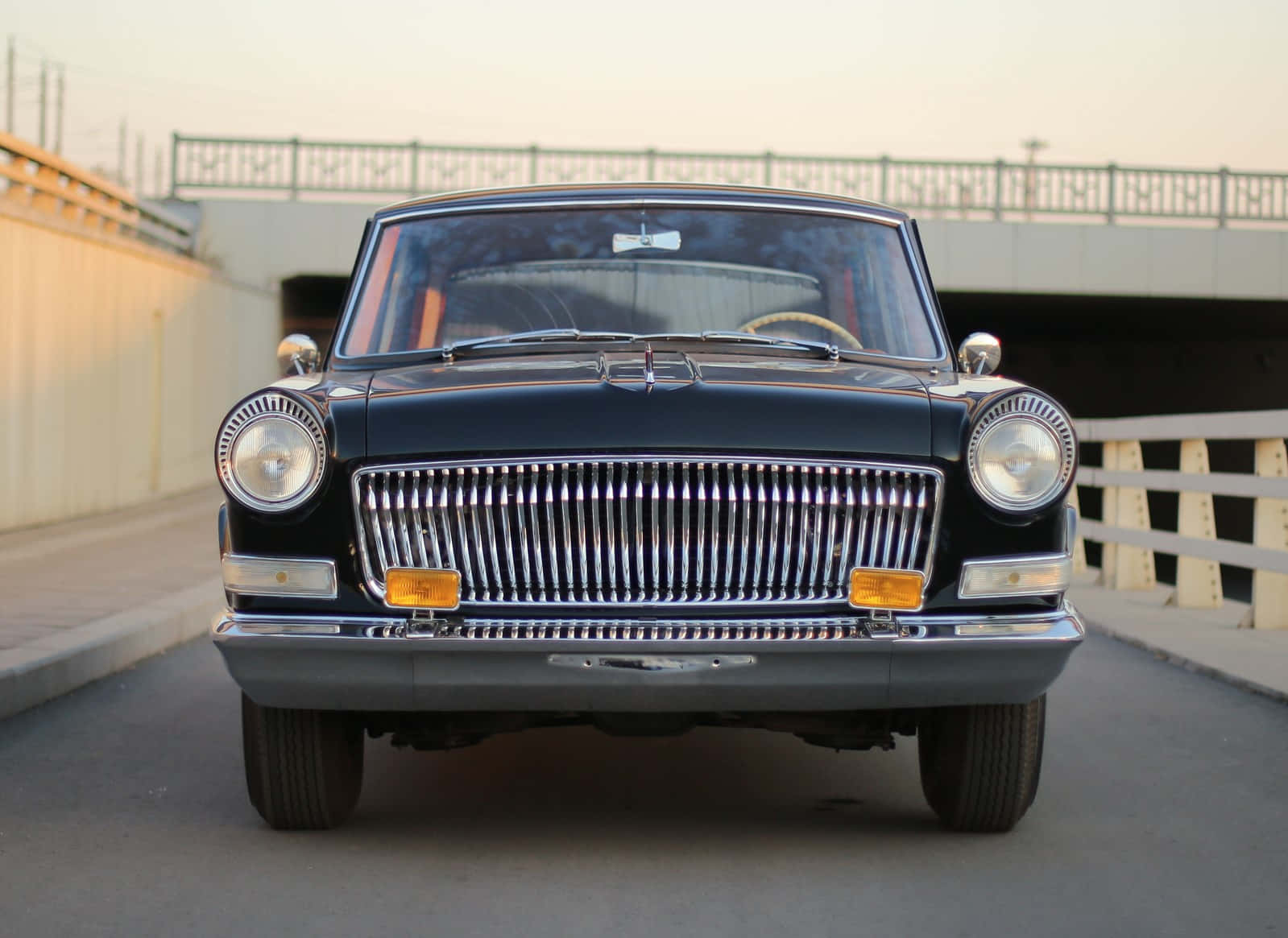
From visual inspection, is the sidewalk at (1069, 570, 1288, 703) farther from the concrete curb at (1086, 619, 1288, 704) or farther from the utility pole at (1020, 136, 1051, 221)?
the utility pole at (1020, 136, 1051, 221)

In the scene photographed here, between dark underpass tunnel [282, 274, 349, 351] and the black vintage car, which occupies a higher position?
dark underpass tunnel [282, 274, 349, 351]

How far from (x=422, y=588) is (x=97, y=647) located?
396 cm

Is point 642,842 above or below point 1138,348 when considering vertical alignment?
below

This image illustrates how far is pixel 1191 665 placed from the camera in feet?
26.2

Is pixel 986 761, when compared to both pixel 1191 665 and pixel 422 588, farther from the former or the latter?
pixel 1191 665

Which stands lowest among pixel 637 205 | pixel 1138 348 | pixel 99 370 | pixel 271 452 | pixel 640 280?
pixel 271 452

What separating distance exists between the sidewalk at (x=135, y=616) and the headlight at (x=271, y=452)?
290 centimetres

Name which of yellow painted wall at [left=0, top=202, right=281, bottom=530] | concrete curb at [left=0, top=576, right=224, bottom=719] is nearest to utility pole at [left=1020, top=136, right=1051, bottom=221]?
yellow painted wall at [left=0, top=202, right=281, bottom=530]

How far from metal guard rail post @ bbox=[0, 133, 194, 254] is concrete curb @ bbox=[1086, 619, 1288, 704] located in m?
8.82

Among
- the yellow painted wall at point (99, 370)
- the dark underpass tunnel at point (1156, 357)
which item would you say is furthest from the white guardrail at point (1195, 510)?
the dark underpass tunnel at point (1156, 357)

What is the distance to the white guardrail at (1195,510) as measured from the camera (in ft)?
28.8

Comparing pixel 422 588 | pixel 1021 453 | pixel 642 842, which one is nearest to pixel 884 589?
pixel 1021 453

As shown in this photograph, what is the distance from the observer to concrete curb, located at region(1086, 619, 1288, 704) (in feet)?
23.2

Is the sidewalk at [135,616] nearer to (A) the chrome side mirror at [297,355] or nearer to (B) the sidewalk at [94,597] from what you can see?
(B) the sidewalk at [94,597]
